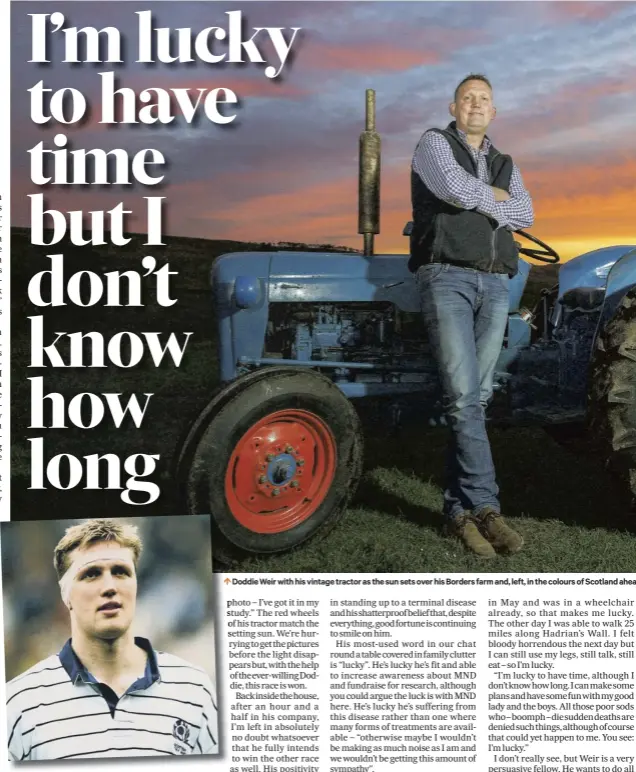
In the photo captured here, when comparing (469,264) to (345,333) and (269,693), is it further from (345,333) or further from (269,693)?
(269,693)

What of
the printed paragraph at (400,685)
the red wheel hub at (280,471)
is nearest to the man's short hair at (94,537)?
the red wheel hub at (280,471)

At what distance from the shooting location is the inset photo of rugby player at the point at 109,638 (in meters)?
3.11

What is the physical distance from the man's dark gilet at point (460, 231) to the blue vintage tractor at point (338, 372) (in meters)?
0.25

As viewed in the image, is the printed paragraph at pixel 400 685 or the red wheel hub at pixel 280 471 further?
the red wheel hub at pixel 280 471

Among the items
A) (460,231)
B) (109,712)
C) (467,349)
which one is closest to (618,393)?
(467,349)

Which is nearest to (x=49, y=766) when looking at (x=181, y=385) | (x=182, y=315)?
(x=182, y=315)

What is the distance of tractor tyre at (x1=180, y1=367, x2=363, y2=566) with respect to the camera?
3246 mm

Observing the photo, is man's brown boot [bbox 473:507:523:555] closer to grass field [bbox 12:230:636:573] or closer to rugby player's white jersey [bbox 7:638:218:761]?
grass field [bbox 12:230:636:573]

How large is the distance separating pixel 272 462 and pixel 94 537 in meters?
0.70

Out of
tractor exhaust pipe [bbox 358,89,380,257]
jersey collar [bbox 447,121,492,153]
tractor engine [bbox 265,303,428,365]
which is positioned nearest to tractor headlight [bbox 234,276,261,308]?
tractor engine [bbox 265,303,428,365]

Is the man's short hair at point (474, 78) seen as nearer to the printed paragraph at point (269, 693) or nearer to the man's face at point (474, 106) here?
the man's face at point (474, 106)

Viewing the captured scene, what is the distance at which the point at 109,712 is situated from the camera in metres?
3.11

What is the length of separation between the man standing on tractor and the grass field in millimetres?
259

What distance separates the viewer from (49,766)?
123 inches
